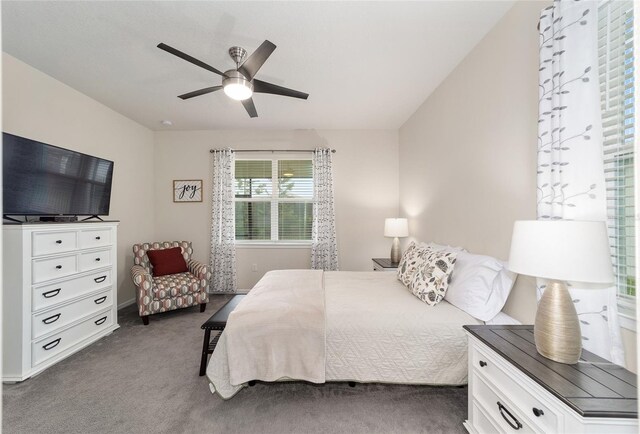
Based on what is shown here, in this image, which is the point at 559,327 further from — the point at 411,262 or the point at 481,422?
the point at 411,262

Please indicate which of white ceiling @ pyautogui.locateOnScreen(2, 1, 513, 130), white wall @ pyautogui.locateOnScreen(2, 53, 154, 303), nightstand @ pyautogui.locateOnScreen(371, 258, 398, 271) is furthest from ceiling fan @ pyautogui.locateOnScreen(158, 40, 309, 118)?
nightstand @ pyautogui.locateOnScreen(371, 258, 398, 271)

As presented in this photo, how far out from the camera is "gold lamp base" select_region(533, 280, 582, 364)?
55.0 inches

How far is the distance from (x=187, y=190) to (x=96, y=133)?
4.35 ft

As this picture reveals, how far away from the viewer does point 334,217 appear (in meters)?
4.39

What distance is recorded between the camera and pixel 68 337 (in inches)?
102

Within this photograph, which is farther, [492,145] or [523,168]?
[492,145]

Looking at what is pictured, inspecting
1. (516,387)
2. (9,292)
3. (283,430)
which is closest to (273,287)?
(283,430)

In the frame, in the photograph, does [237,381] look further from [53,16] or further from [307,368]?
[53,16]

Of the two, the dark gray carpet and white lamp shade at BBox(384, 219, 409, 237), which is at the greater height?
white lamp shade at BBox(384, 219, 409, 237)

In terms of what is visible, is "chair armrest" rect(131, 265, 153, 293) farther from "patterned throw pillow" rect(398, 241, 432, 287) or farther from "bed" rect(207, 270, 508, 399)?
"patterned throw pillow" rect(398, 241, 432, 287)

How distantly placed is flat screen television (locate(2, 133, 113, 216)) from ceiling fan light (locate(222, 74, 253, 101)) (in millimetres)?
1710

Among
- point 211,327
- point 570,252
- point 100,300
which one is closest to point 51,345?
point 100,300

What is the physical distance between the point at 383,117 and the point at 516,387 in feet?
10.8

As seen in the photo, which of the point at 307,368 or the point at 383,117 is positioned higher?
the point at 383,117
